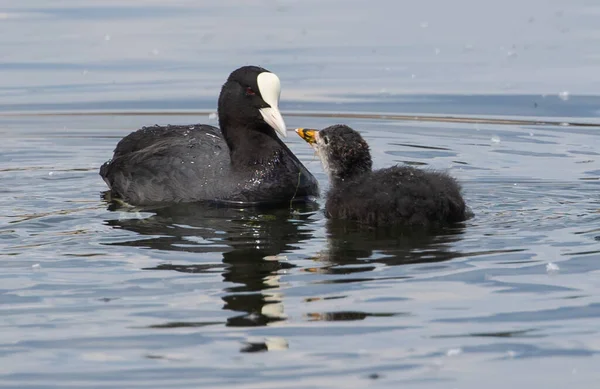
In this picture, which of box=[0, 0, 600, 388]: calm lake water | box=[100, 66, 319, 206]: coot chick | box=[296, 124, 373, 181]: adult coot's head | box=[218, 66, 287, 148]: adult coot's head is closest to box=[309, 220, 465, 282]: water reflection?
box=[0, 0, 600, 388]: calm lake water

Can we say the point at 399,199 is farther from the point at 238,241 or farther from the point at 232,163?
the point at 232,163

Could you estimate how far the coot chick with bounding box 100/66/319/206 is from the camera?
10.1 metres

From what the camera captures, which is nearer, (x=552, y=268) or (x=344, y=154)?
(x=552, y=268)

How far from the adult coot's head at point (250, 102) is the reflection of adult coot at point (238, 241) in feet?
2.80

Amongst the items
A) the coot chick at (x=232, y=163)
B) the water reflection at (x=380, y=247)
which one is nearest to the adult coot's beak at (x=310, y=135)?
the coot chick at (x=232, y=163)

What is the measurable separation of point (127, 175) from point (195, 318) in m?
4.02

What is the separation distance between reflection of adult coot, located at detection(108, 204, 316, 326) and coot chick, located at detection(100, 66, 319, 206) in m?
0.21

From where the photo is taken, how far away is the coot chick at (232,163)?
33.1 feet

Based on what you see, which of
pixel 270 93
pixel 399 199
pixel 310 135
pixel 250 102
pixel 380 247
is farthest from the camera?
pixel 250 102

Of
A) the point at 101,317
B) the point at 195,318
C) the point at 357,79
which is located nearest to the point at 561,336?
the point at 195,318

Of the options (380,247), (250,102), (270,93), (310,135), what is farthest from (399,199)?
(250,102)

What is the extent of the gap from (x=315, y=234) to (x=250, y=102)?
1.93 m

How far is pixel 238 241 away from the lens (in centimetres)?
862

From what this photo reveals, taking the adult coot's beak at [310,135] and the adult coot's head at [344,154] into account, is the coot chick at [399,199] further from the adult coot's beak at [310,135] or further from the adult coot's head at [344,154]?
the adult coot's beak at [310,135]
